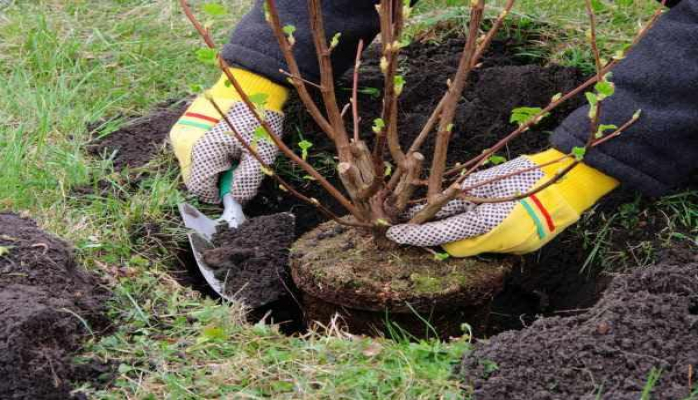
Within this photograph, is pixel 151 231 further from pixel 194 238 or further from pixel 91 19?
pixel 91 19

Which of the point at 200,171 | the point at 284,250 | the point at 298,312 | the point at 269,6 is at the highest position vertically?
the point at 269,6

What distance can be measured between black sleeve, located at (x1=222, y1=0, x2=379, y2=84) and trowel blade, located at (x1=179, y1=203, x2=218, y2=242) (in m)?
0.48

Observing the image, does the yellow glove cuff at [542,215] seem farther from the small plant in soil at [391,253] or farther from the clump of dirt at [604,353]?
the clump of dirt at [604,353]

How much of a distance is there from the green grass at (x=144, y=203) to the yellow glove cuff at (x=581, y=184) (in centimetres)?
27

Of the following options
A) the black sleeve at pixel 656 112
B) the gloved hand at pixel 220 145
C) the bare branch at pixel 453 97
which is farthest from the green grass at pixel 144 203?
the bare branch at pixel 453 97

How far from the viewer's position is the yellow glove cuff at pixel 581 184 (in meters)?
2.27

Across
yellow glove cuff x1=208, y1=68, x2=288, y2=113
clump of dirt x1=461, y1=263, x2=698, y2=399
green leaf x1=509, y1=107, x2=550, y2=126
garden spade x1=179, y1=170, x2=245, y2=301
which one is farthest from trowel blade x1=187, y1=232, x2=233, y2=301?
green leaf x1=509, y1=107, x2=550, y2=126

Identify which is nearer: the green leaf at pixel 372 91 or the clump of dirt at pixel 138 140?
the clump of dirt at pixel 138 140

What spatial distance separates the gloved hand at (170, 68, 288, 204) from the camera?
100 inches

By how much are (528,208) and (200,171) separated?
97cm

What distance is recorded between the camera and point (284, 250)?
8.13 ft

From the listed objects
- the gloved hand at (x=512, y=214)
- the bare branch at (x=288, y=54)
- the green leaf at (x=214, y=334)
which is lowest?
the green leaf at (x=214, y=334)

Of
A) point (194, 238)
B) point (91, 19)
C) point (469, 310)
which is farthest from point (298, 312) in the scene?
point (91, 19)

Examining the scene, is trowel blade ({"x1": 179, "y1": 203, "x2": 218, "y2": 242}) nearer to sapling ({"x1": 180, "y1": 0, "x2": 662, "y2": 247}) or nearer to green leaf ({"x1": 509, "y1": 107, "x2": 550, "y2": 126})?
sapling ({"x1": 180, "y1": 0, "x2": 662, "y2": 247})
